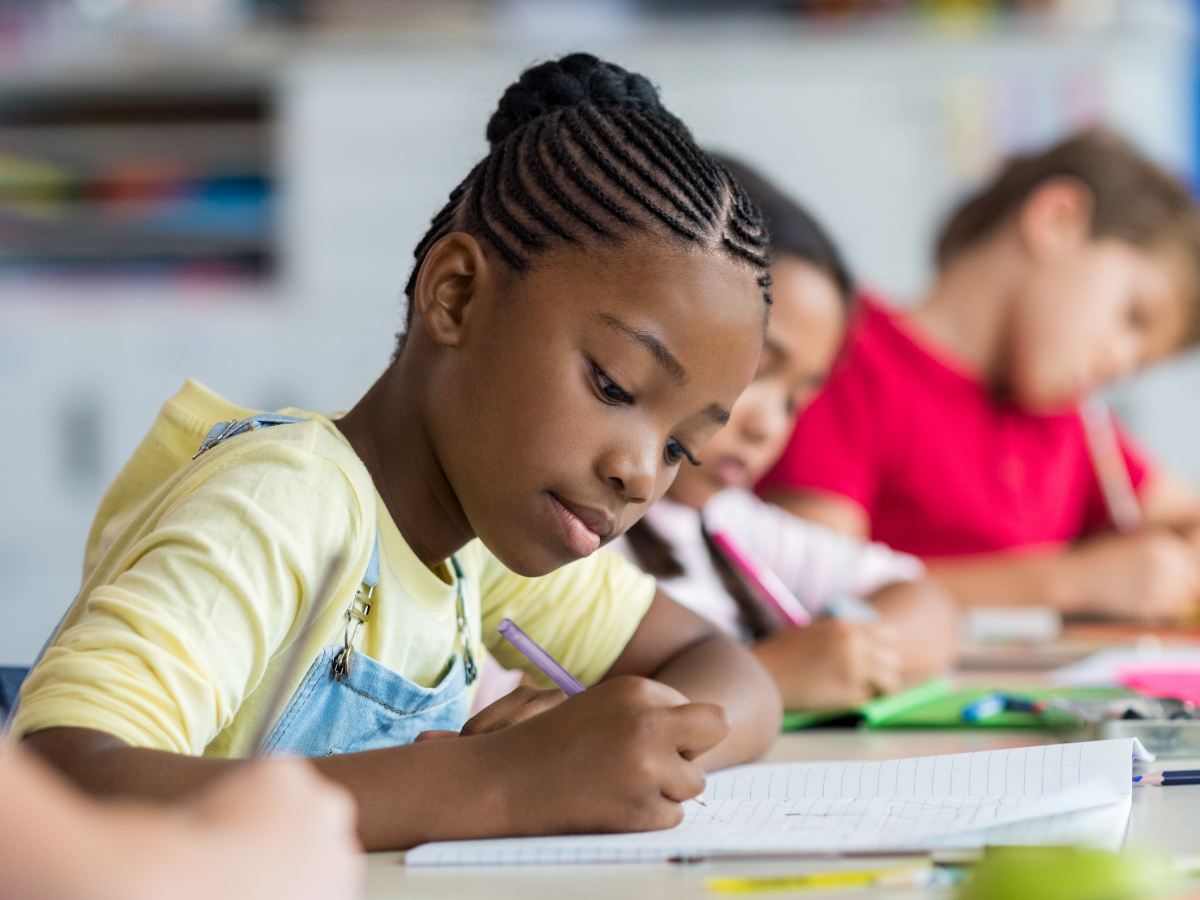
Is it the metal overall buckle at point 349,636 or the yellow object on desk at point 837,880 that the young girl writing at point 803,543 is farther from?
the yellow object on desk at point 837,880

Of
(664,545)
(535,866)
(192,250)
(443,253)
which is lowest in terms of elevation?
(535,866)

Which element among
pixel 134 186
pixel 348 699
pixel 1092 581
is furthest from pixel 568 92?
pixel 134 186

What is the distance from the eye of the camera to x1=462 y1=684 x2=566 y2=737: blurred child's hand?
2.13ft

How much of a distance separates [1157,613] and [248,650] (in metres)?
1.32

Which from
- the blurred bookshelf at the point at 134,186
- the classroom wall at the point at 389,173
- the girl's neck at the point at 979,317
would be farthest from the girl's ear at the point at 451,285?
the blurred bookshelf at the point at 134,186

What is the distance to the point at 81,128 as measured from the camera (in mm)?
3428

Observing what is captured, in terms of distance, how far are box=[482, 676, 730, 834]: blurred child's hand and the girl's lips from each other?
0.11 m

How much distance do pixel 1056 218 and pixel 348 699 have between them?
4.97 ft

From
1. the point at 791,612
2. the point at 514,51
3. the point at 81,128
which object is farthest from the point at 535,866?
the point at 81,128

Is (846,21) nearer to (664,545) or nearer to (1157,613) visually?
(1157,613)

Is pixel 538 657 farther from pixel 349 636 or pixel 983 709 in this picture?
pixel 983 709

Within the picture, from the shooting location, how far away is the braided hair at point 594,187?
0.70 m

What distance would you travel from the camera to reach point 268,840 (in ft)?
1.20

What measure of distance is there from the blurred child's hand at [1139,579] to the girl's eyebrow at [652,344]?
1.13 meters
